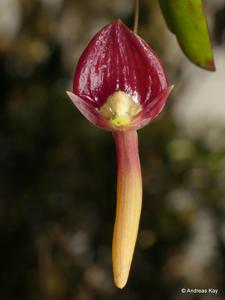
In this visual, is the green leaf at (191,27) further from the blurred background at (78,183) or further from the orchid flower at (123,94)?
the blurred background at (78,183)

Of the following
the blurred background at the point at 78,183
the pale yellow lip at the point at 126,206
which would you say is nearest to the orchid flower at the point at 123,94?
the pale yellow lip at the point at 126,206

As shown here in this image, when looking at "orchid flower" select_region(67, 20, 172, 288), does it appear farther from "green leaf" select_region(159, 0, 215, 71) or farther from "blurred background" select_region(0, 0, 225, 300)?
"blurred background" select_region(0, 0, 225, 300)

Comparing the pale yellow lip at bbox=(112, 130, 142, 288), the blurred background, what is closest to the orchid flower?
the pale yellow lip at bbox=(112, 130, 142, 288)

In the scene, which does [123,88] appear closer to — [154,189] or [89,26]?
[154,189]

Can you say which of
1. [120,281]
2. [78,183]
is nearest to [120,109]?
[120,281]

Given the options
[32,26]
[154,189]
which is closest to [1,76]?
[32,26]

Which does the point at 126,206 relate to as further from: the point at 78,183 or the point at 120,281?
the point at 78,183
